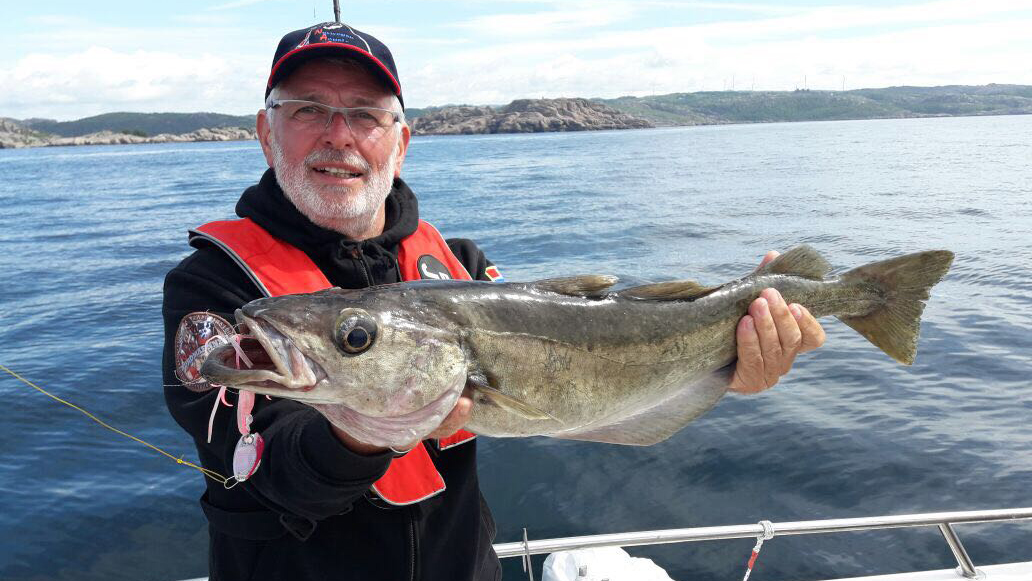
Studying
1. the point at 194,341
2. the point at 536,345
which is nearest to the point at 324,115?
the point at 194,341

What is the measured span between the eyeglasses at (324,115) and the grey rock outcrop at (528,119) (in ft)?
541

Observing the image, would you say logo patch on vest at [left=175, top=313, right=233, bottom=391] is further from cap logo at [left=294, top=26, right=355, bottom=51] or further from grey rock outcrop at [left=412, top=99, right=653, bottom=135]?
grey rock outcrop at [left=412, top=99, right=653, bottom=135]

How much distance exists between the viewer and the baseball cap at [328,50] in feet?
10.7

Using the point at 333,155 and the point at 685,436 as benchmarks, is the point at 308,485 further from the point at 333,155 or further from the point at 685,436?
the point at 685,436

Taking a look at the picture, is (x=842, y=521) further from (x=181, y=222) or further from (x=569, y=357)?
(x=181, y=222)

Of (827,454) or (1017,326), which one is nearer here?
(827,454)

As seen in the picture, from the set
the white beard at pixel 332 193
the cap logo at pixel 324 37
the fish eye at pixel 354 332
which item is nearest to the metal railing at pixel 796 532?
the white beard at pixel 332 193

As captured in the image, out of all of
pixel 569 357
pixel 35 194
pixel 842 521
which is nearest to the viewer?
pixel 569 357

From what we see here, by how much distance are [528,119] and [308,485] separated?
555 ft

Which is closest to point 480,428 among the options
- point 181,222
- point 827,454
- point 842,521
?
point 842,521

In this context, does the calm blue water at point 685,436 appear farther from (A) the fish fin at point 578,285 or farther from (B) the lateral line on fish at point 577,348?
(A) the fish fin at point 578,285

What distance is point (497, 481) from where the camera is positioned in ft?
26.2

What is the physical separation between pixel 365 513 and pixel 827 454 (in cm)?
688

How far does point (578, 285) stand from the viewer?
3.13 meters
